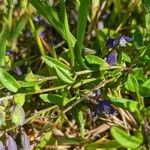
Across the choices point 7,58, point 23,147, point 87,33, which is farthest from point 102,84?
point 87,33

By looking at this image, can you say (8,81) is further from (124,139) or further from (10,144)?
(124,139)

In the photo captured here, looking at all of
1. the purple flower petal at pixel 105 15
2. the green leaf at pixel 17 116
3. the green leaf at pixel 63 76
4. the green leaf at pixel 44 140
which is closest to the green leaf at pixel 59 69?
the green leaf at pixel 63 76

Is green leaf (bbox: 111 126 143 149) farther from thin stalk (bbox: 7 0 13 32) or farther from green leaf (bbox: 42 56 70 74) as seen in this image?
thin stalk (bbox: 7 0 13 32)

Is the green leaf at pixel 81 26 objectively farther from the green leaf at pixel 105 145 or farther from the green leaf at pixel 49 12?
the green leaf at pixel 105 145

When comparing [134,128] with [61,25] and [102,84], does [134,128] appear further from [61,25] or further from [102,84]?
[61,25]

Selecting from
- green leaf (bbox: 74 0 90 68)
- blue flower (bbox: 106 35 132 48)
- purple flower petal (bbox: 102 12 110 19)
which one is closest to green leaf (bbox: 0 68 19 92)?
green leaf (bbox: 74 0 90 68)

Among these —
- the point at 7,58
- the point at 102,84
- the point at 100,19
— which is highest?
the point at 100,19
